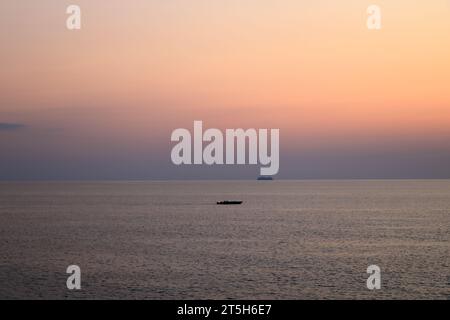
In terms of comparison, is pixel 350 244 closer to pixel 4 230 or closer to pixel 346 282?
pixel 346 282

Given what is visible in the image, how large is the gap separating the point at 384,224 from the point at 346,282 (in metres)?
76.5

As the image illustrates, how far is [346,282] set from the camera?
181 ft

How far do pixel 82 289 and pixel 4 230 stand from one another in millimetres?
66881

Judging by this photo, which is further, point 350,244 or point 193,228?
point 193,228

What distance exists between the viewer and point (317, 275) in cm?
5897

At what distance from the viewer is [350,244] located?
88.2 meters

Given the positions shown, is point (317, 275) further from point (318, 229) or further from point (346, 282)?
point (318, 229)
